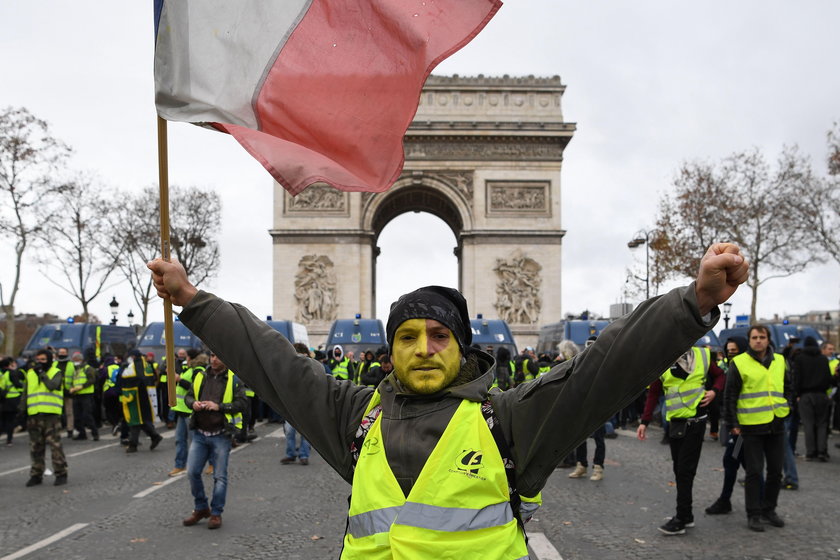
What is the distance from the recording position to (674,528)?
6492mm

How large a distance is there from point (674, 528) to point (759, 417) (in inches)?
50.8

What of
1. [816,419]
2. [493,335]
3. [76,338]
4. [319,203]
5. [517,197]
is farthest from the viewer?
[517,197]

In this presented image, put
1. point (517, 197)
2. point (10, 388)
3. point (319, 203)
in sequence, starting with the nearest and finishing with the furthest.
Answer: point (10, 388) → point (319, 203) → point (517, 197)

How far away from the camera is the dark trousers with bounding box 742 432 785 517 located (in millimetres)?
6738

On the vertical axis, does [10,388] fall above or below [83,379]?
below

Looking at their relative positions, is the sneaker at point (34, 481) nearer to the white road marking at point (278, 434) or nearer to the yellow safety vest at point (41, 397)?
the yellow safety vest at point (41, 397)

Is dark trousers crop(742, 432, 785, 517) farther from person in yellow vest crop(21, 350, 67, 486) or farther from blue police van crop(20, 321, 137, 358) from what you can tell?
blue police van crop(20, 321, 137, 358)

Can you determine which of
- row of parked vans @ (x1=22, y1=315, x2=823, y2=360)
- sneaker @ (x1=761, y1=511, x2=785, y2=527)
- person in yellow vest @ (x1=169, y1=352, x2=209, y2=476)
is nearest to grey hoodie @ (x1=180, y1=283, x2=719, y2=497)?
sneaker @ (x1=761, y1=511, x2=785, y2=527)

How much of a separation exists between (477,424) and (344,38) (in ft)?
5.73

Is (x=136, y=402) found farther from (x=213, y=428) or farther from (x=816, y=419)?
(x=816, y=419)

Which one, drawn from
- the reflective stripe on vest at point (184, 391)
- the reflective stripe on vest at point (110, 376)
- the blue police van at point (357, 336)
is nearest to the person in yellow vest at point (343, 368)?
the blue police van at point (357, 336)

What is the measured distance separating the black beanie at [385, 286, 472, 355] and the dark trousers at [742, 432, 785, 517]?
5.36 m

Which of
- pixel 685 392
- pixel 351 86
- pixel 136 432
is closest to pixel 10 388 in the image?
pixel 136 432

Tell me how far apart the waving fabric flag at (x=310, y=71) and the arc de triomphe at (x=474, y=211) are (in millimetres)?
31484
